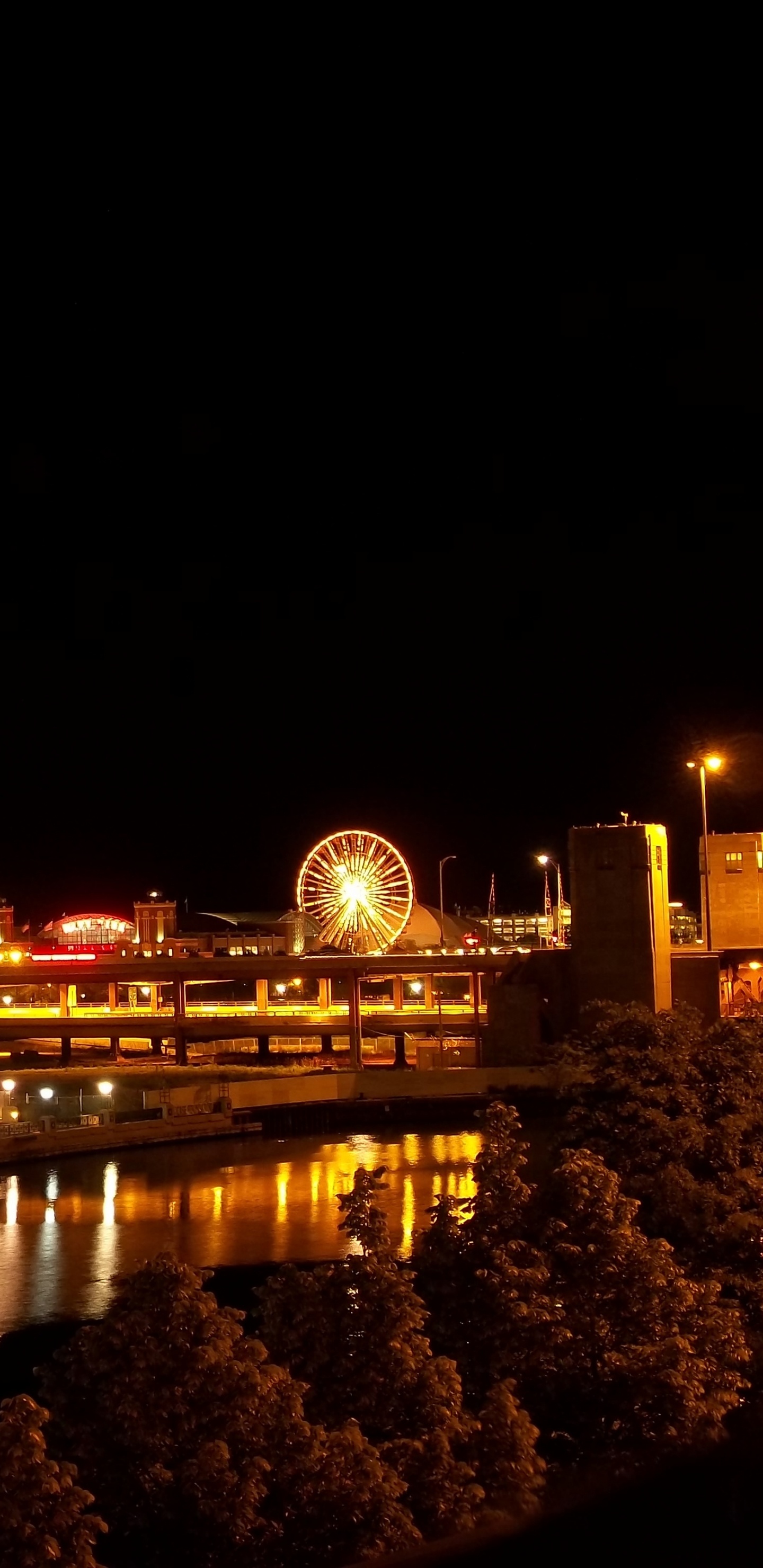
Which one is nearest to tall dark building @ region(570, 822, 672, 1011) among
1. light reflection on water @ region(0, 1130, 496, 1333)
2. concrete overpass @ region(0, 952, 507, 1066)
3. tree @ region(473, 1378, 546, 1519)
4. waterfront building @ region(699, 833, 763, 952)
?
light reflection on water @ region(0, 1130, 496, 1333)

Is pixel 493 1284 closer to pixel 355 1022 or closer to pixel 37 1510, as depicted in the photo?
pixel 37 1510

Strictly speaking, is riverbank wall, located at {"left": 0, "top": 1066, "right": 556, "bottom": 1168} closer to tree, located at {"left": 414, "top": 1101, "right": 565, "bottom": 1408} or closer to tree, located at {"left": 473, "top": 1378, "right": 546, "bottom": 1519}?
tree, located at {"left": 414, "top": 1101, "right": 565, "bottom": 1408}

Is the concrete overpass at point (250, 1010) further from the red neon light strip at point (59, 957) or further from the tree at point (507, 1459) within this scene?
the tree at point (507, 1459)

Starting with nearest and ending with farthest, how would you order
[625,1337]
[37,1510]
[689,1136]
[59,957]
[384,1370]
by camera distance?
[37,1510] → [384,1370] → [625,1337] → [689,1136] → [59,957]

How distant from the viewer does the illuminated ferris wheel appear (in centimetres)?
5384

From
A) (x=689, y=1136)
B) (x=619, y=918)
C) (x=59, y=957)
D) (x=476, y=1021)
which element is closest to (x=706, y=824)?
(x=619, y=918)

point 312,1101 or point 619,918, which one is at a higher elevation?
point 619,918

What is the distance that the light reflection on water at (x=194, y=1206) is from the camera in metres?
20.4

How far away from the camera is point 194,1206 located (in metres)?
25.5

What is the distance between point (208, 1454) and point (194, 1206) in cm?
1812

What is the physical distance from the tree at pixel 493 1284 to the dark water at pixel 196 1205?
734cm

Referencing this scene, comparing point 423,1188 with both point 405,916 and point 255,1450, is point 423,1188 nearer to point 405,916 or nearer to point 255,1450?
point 255,1450

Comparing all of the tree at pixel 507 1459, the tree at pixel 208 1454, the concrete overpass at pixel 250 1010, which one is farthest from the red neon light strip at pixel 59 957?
the tree at pixel 507 1459

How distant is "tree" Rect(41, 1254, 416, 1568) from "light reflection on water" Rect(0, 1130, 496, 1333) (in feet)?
31.0
